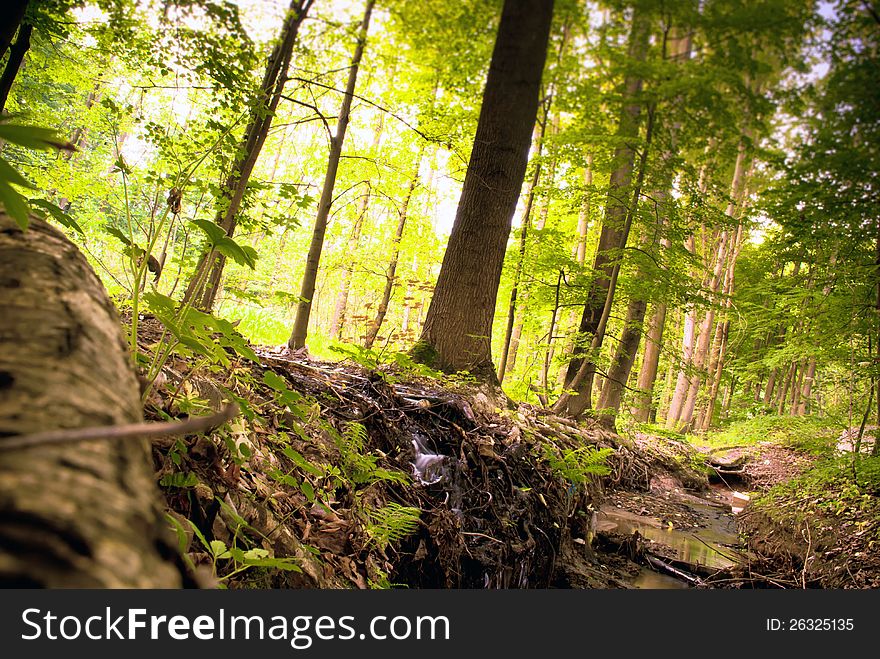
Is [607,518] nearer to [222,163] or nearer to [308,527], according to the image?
[308,527]

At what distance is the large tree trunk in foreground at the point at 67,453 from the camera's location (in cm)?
34

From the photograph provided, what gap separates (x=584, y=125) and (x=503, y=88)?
0.93 metres

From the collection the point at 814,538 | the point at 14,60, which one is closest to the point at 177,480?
the point at 14,60

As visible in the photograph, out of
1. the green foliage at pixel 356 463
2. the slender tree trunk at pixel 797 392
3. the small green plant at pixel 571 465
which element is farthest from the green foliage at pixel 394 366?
the slender tree trunk at pixel 797 392

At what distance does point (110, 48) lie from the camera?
2.55 meters

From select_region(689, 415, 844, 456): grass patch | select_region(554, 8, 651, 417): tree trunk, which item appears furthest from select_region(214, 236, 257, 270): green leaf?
select_region(689, 415, 844, 456): grass patch

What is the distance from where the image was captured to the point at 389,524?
6.43 feet

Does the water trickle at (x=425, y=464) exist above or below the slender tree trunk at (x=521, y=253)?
below

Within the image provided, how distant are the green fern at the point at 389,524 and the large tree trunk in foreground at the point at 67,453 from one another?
1.49 meters

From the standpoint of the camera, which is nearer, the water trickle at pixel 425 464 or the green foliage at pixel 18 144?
the green foliage at pixel 18 144

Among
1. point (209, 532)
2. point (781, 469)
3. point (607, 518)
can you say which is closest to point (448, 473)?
point (209, 532)

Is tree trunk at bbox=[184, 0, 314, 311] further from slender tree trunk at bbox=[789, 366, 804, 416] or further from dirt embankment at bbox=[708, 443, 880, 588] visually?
slender tree trunk at bbox=[789, 366, 804, 416]

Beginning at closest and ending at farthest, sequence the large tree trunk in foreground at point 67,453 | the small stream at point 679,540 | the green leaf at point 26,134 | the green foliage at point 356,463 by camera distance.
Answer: the large tree trunk in foreground at point 67,453
the green leaf at point 26,134
the green foliage at point 356,463
the small stream at point 679,540

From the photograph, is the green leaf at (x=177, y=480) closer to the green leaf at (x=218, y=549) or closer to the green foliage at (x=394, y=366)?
the green leaf at (x=218, y=549)
